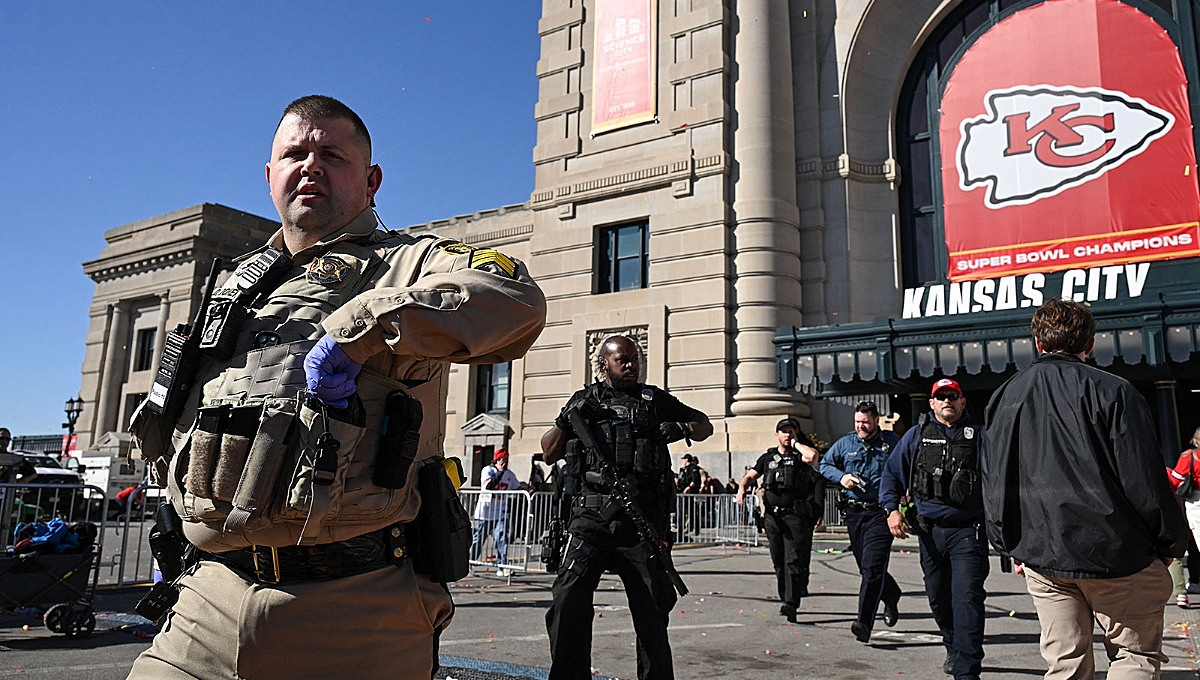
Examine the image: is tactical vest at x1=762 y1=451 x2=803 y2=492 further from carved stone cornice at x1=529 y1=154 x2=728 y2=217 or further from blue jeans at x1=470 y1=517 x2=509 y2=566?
carved stone cornice at x1=529 y1=154 x2=728 y2=217

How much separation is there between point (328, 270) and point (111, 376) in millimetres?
42527

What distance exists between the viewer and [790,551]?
341 inches

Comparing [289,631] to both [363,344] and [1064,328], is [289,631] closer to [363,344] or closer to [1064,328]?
[363,344]

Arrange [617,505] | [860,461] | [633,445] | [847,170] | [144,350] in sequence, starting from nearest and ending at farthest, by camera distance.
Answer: [617,505] < [633,445] < [860,461] < [847,170] < [144,350]

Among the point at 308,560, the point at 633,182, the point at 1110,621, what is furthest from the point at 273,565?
the point at 633,182

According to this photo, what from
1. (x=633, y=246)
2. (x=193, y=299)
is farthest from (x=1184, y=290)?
(x=193, y=299)

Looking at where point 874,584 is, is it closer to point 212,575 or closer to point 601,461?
point 601,461

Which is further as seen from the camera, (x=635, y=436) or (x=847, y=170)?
(x=847, y=170)

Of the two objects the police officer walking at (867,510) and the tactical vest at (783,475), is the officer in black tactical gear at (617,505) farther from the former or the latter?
the tactical vest at (783,475)

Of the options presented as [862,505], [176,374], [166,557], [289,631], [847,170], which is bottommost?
[289,631]

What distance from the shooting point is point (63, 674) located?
559 centimetres

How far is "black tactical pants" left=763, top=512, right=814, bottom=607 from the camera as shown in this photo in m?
8.47

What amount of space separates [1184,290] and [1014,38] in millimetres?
7685

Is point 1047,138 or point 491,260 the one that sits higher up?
point 1047,138
